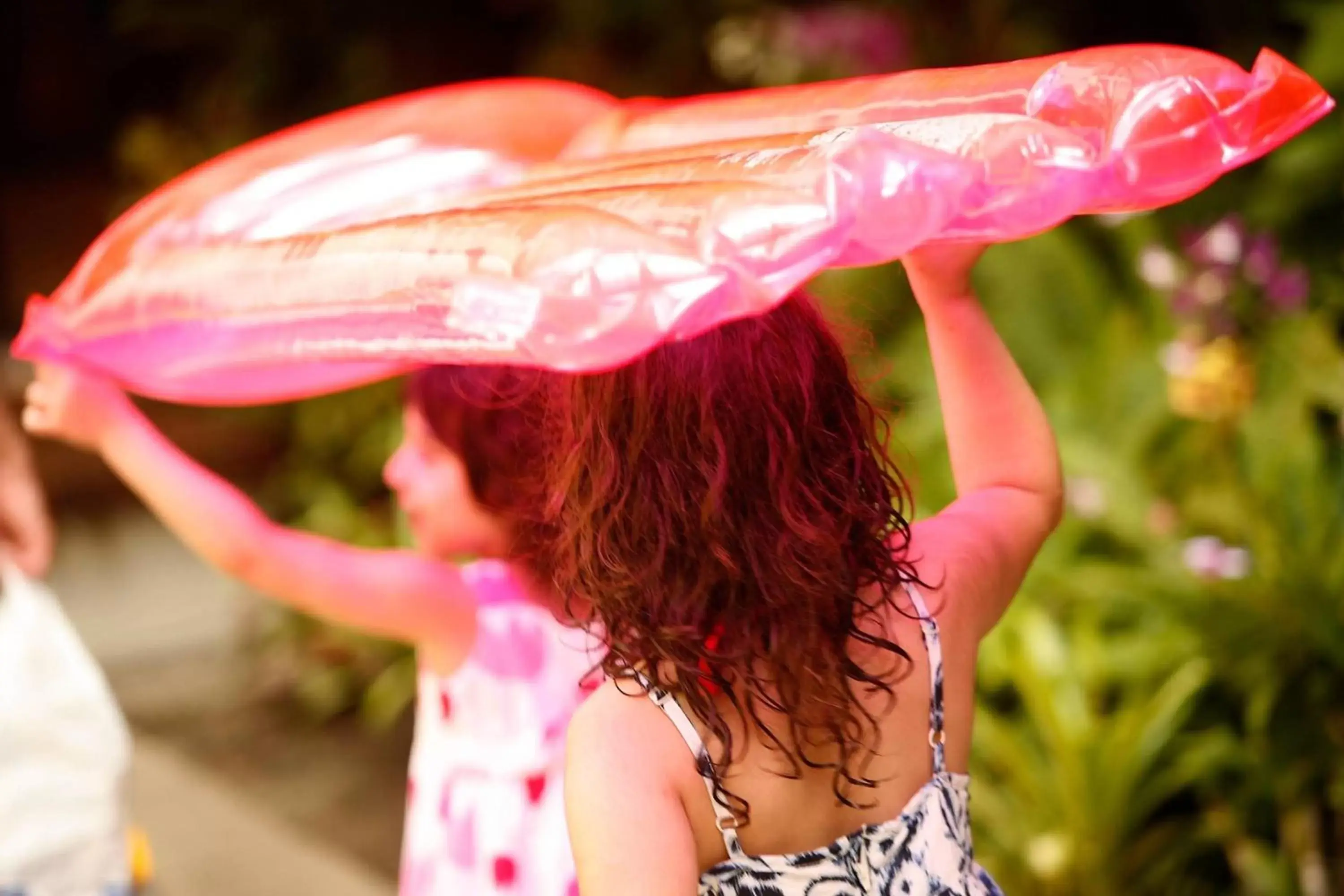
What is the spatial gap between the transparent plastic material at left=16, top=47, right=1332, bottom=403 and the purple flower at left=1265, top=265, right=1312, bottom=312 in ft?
8.30

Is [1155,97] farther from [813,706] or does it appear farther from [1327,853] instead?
[1327,853]

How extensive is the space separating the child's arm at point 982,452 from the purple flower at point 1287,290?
2.46m

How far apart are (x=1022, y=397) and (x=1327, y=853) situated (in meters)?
2.16

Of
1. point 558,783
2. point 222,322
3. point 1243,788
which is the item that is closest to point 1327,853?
point 1243,788

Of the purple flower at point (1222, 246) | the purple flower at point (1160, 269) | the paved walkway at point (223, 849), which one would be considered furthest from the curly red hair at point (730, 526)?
the paved walkway at point (223, 849)

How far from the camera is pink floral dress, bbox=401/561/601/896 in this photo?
1.77 metres

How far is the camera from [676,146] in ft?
4.42

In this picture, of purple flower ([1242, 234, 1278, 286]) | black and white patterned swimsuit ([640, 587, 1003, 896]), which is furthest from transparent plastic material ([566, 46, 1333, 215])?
purple flower ([1242, 234, 1278, 286])

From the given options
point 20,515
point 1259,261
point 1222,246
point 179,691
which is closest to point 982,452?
point 20,515

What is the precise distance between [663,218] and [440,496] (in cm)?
88

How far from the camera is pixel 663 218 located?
101 cm

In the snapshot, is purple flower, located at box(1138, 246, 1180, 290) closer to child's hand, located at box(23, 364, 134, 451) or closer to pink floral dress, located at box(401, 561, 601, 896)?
pink floral dress, located at box(401, 561, 601, 896)

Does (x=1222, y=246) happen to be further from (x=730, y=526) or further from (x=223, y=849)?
(x=223, y=849)

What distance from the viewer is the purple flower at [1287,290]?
3.58 metres
